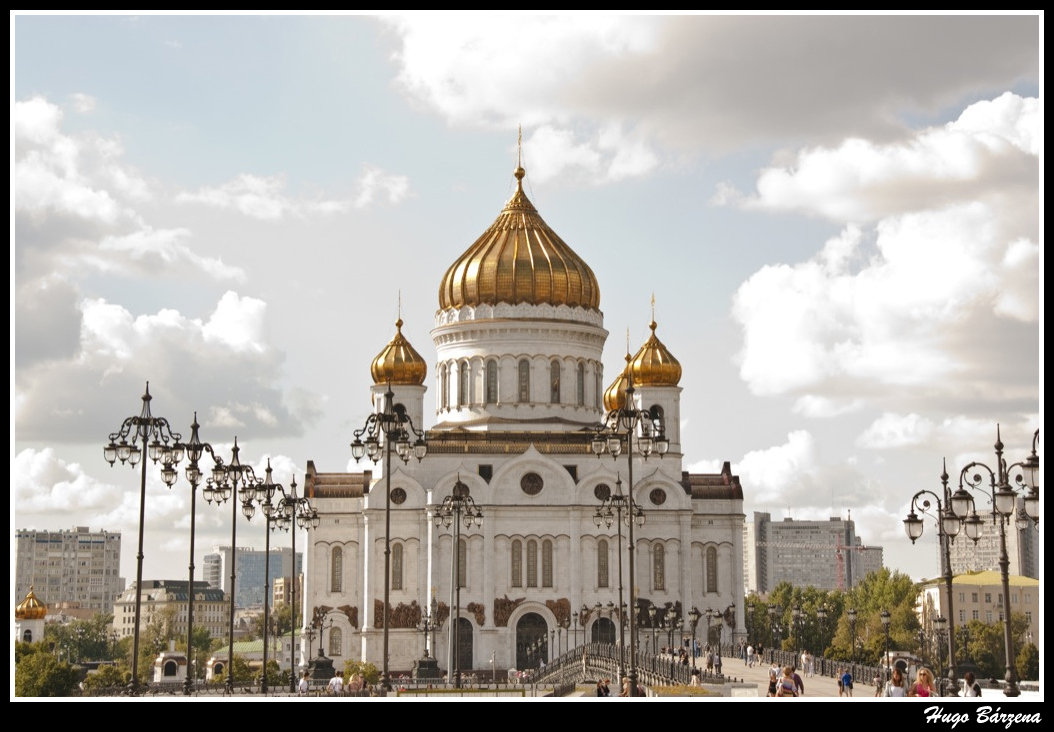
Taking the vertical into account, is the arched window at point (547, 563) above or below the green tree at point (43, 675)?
above

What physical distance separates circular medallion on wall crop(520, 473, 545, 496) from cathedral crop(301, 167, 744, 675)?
0.06m

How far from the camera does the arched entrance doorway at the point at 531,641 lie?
63.3m

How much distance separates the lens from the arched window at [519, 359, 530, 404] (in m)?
67.9

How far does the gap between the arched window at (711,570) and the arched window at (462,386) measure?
1197 centimetres

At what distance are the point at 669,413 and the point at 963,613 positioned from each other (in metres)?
51.3

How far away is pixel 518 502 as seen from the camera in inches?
2552

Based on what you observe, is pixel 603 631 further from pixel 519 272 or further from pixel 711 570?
pixel 519 272

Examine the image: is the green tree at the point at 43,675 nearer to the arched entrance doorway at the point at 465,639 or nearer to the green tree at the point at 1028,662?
the arched entrance doorway at the point at 465,639

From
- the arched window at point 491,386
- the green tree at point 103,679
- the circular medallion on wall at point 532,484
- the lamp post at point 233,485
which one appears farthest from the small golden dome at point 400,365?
the lamp post at point 233,485

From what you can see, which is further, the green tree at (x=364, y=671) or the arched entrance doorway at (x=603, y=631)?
the arched entrance doorway at (x=603, y=631)

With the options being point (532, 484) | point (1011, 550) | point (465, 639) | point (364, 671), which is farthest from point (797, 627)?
point (1011, 550)
